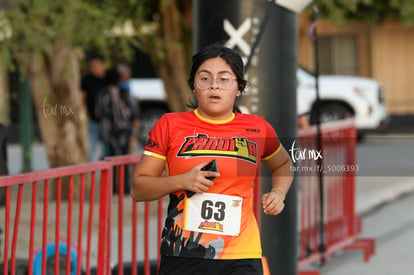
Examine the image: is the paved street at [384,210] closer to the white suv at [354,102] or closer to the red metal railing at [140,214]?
the red metal railing at [140,214]

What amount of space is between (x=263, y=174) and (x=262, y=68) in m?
0.70

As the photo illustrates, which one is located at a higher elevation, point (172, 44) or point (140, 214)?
point (172, 44)

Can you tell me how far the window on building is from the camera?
28578 millimetres

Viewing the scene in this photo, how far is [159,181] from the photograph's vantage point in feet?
11.7

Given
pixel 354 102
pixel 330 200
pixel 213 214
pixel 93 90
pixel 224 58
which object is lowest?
pixel 330 200

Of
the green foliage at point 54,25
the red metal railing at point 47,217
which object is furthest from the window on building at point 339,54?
the red metal railing at point 47,217

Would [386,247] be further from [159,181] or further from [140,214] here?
[159,181]

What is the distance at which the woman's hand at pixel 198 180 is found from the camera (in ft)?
11.1

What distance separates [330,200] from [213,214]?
4.90 metres

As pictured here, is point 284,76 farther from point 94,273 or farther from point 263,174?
point 94,273

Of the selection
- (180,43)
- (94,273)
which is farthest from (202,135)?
(180,43)

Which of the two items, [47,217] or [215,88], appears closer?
[215,88]

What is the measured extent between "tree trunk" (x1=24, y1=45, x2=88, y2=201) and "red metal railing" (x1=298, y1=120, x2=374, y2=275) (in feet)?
13.6

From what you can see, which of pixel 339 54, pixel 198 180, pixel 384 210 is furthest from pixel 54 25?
pixel 339 54
